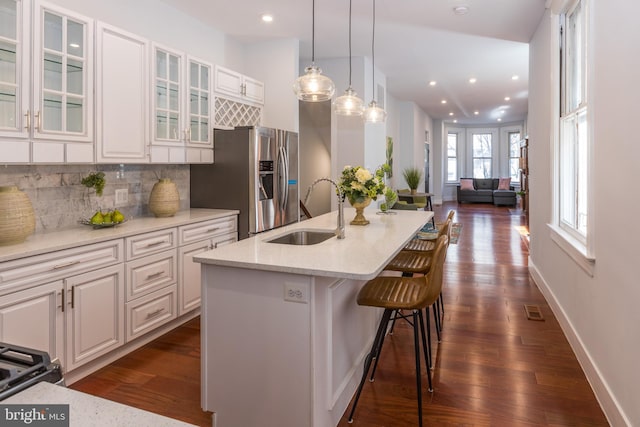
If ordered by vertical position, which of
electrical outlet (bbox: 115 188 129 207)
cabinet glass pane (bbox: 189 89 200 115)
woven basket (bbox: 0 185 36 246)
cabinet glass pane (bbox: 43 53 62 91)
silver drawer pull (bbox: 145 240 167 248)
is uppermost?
cabinet glass pane (bbox: 189 89 200 115)

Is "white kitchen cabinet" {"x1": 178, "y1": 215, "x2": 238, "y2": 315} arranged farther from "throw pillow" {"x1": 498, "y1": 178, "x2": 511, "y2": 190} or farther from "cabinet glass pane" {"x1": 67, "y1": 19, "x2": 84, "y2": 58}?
"throw pillow" {"x1": 498, "y1": 178, "x2": 511, "y2": 190}

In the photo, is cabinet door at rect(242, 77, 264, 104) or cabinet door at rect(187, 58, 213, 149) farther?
cabinet door at rect(242, 77, 264, 104)

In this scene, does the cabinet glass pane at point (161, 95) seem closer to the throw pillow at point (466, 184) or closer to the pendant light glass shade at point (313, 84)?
the pendant light glass shade at point (313, 84)

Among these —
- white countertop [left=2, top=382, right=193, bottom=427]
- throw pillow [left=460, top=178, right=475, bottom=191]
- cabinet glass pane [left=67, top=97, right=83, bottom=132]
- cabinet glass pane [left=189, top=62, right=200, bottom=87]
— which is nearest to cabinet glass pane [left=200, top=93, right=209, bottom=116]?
cabinet glass pane [left=189, top=62, right=200, bottom=87]

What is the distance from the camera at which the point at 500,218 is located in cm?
1113

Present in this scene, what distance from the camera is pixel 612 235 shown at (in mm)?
2223

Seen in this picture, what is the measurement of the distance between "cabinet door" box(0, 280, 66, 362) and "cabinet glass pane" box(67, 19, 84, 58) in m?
1.49

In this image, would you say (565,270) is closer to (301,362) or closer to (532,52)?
(301,362)

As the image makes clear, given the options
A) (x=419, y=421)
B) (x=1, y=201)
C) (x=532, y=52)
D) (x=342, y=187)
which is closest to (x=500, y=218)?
(x=532, y=52)

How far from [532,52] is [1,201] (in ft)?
17.8

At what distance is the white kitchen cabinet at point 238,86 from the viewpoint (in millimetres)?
4344

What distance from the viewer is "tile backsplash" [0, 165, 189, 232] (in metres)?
2.93

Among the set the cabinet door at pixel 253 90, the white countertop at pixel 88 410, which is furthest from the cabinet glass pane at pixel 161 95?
the white countertop at pixel 88 410

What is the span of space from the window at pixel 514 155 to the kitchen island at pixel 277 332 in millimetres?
14940
